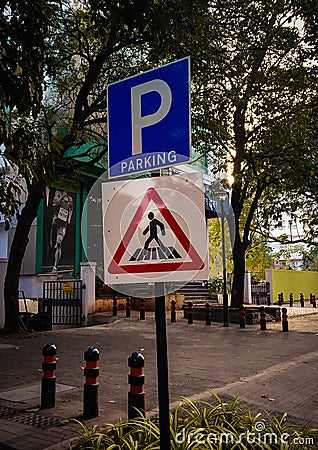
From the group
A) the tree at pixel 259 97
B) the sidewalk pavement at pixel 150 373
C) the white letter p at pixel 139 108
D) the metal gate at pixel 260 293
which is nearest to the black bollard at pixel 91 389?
the sidewalk pavement at pixel 150 373

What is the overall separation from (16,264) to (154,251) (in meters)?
11.6

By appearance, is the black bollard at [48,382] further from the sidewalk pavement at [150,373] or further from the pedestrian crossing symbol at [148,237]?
the pedestrian crossing symbol at [148,237]

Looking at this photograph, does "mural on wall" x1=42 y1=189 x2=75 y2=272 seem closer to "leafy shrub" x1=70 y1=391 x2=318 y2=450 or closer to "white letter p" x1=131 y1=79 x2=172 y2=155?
"leafy shrub" x1=70 y1=391 x2=318 y2=450

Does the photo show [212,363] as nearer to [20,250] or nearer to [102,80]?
[20,250]

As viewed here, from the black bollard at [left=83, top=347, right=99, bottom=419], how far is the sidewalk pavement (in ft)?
0.45

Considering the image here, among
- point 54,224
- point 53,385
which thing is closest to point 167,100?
point 53,385

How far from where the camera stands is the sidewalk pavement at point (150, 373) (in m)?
5.65

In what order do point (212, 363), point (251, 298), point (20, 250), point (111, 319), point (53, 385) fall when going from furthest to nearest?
point (251, 298), point (111, 319), point (20, 250), point (212, 363), point (53, 385)

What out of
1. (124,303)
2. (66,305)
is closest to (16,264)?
(66,305)

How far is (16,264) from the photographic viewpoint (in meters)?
14.1

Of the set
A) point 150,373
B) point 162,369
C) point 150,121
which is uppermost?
point 150,121

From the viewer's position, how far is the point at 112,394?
22.8ft

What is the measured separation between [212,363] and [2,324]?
755 cm

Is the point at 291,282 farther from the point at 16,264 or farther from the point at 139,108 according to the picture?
the point at 139,108
